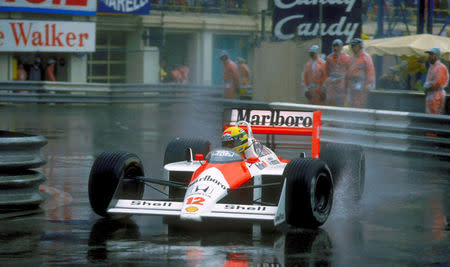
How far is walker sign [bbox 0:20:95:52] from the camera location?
32.0 m

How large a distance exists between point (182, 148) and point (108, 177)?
1.80 m

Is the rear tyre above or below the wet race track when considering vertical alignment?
above

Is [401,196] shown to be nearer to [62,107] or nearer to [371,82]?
[371,82]

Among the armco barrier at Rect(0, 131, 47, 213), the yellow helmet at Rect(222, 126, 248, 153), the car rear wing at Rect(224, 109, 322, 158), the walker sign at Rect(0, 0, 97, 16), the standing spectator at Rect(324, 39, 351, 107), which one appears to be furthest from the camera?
the walker sign at Rect(0, 0, 97, 16)

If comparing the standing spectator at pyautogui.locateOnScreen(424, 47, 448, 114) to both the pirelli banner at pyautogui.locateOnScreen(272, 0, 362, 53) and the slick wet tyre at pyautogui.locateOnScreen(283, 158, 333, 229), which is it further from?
A: the slick wet tyre at pyautogui.locateOnScreen(283, 158, 333, 229)

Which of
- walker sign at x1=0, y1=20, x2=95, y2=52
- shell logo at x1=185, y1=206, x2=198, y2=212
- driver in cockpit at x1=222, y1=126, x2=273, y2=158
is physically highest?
walker sign at x1=0, y1=20, x2=95, y2=52

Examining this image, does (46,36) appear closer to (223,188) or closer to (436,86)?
(436,86)

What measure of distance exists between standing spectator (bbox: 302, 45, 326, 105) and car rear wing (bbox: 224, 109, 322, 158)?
8.63m

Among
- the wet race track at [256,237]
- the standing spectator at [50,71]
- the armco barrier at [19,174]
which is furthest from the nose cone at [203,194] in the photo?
the standing spectator at [50,71]

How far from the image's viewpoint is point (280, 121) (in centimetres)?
1092

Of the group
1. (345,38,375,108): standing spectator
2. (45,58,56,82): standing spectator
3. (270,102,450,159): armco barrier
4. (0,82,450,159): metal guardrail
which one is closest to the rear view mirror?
(0,82,450,159): metal guardrail

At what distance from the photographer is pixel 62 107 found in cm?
2838

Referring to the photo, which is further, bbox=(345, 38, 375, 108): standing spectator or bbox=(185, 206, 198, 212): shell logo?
Answer: bbox=(345, 38, 375, 108): standing spectator

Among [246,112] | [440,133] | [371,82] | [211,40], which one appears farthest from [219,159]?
[211,40]
